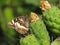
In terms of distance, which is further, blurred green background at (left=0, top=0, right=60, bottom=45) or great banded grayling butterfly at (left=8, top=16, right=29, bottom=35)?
blurred green background at (left=0, top=0, right=60, bottom=45)

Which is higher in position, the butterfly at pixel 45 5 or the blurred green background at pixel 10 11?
the butterfly at pixel 45 5

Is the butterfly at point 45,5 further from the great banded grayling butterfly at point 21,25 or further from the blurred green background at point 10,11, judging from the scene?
the blurred green background at point 10,11

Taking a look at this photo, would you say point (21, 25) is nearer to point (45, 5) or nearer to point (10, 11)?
point (45, 5)

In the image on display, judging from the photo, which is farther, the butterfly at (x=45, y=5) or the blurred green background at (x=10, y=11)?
the blurred green background at (x=10, y=11)

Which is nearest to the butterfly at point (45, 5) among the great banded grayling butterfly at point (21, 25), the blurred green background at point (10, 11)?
the great banded grayling butterfly at point (21, 25)

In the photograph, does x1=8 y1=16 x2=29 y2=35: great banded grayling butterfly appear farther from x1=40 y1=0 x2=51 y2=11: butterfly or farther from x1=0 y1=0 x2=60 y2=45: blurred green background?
x1=0 y1=0 x2=60 y2=45: blurred green background

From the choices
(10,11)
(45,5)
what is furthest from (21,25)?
(10,11)

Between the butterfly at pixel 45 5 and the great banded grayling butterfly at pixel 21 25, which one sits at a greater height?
the butterfly at pixel 45 5

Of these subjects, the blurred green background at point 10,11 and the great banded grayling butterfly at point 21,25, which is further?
the blurred green background at point 10,11

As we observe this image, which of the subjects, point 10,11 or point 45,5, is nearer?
point 45,5

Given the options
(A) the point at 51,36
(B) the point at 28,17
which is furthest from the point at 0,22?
(A) the point at 51,36

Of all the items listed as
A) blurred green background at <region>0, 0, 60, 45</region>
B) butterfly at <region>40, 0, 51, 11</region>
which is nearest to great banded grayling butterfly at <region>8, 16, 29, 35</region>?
butterfly at <region>40, 0, 51, 11</region>
